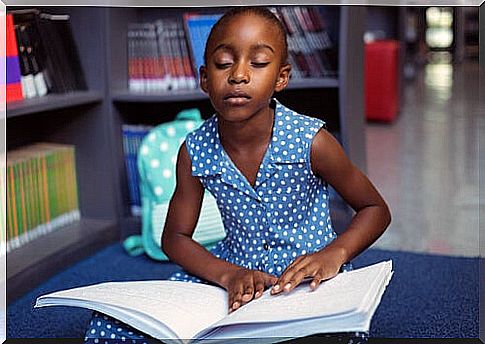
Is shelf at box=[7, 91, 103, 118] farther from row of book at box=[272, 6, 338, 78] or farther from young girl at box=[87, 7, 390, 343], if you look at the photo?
young girl at box=[87, 7, 390, 343]

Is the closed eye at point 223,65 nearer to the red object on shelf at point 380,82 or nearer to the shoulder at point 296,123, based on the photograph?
the shoulder at point 296,123

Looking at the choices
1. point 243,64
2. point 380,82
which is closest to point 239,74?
point 243,64

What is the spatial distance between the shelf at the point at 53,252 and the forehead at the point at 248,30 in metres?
0.85

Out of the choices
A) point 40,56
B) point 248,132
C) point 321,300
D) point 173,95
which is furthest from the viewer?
point 173,95

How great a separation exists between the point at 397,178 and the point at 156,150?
1.25 metres

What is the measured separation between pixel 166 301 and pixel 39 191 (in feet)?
3.61

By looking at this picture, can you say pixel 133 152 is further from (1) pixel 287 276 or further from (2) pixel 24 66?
(1) pixel 287 276

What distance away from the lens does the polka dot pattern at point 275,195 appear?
1166mm

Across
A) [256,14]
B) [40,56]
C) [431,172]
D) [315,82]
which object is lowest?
[431,172]

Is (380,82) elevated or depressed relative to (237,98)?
depressed

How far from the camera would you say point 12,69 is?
1.88 metres

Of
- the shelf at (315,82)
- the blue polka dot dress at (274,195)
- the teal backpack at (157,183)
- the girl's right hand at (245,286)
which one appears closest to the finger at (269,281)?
the girl's right hand at (245,286)

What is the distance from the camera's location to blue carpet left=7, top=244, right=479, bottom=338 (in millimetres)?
1451

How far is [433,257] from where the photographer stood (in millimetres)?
2049
